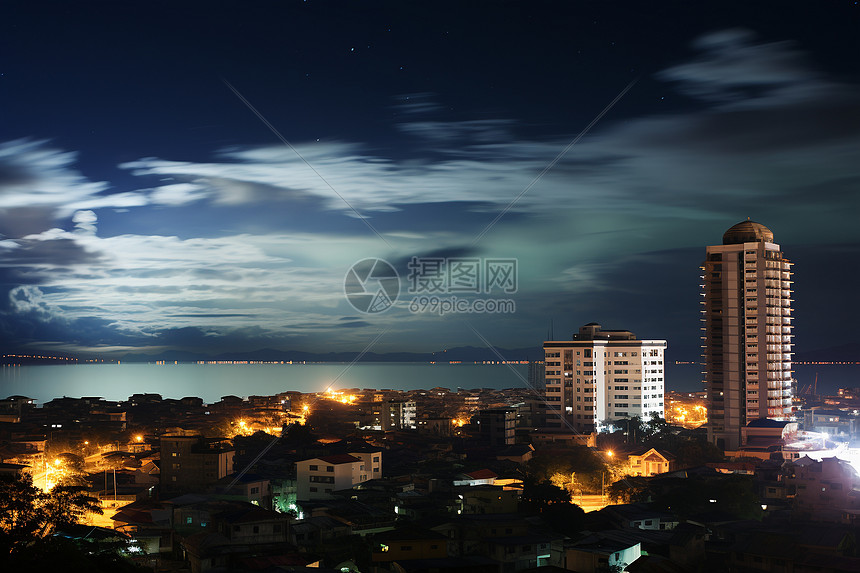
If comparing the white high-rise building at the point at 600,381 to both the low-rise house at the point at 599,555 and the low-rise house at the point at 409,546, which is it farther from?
the low-rise house at the point at 409,546

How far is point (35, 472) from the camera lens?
21.1m

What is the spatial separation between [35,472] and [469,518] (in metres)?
13.4

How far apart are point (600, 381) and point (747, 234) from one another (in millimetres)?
8014

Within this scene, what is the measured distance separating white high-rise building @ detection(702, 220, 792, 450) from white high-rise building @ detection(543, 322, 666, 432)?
10.7ft

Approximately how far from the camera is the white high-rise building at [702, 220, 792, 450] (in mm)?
29672

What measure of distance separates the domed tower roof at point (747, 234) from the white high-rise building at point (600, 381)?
5.56 meters

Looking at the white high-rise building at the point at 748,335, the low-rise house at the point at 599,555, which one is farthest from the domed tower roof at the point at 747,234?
the low-rise house at the point at 599,555

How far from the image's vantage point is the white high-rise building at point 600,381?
32.6 meters

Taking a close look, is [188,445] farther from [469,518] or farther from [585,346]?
[585,346]

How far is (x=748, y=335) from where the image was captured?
3005cm

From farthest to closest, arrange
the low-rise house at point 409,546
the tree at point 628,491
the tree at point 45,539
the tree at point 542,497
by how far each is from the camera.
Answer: the tree at point 628,491 < the tree at point 542,497 < the low-rise house at point 409,546 < the tree at point 45,539

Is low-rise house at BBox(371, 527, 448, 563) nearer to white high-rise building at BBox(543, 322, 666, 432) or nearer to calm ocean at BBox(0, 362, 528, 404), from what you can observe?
white high-rise building at BBox(543, 322, 666, 432)

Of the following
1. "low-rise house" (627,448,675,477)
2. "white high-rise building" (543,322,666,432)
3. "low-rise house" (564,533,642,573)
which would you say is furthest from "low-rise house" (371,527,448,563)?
"white high-rise building" (543,322,666,432)

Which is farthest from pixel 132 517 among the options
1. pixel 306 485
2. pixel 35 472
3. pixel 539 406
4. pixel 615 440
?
pixel 539 406
